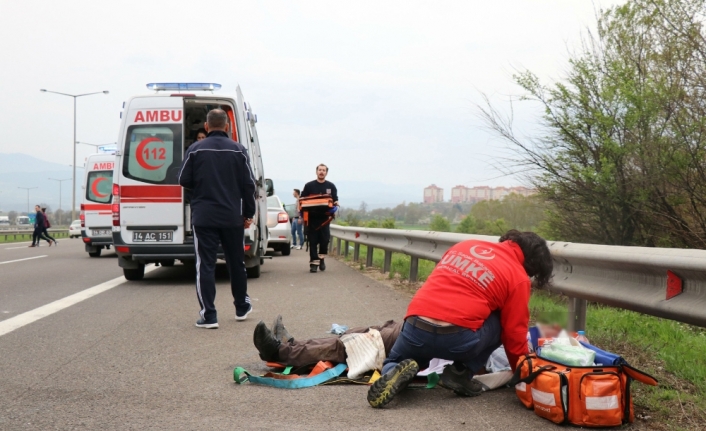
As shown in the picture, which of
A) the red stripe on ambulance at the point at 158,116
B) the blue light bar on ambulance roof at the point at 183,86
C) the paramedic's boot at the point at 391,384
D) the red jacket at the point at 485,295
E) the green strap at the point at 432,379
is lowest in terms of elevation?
the green strap at the point at 432,379

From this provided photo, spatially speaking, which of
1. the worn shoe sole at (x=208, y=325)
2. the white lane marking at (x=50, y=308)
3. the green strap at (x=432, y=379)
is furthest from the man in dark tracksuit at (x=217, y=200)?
the green strap at (x=432, y=379)

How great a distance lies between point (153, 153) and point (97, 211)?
326 inches

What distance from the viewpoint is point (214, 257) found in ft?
24.1

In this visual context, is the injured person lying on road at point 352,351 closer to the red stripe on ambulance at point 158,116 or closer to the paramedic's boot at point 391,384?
the paramedic's boot at point 391,384

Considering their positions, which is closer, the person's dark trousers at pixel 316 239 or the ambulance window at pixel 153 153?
the ambulance window at pixel 153 153

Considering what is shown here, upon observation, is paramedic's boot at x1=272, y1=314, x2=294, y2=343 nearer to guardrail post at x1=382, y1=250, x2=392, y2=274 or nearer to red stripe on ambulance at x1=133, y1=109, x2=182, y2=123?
red stripe on ambulance at x1=133, y1=109, x2=182, y2=123

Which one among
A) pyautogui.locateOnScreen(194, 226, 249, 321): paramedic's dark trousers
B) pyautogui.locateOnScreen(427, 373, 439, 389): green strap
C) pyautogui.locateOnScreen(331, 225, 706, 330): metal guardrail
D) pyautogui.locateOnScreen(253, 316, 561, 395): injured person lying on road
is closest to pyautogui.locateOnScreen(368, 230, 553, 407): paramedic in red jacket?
pyautogui.locateOnScreen(427, 373, 439, 389): green strap

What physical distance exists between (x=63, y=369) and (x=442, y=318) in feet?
8.30

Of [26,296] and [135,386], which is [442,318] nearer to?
[135,386]

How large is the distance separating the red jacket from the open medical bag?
1.27 feet

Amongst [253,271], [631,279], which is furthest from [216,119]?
[253,271]

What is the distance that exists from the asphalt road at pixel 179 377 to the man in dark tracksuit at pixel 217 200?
0.51m

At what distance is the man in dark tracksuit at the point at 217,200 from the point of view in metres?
7.32

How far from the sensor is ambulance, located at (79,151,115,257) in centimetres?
1875
